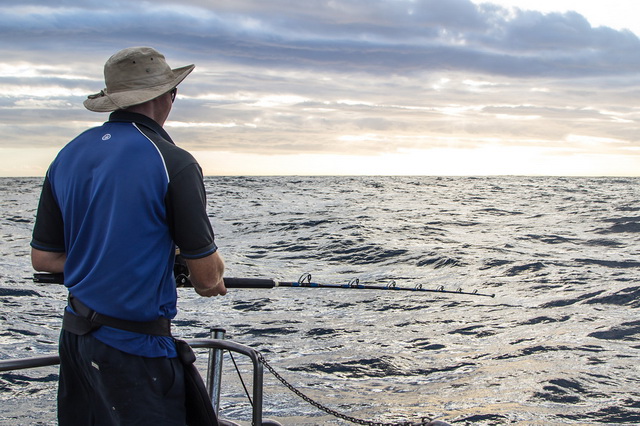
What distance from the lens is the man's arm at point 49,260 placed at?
278 centimetres

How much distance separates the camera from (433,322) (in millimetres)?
11922

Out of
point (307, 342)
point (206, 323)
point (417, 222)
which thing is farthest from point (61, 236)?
point (417, 222)

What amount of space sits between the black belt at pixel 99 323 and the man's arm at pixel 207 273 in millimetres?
182

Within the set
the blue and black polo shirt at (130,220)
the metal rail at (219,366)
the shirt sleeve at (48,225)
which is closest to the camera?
the blue and black polo shirt at (130,220)

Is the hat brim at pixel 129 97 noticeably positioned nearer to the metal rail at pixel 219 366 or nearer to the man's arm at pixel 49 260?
the man's arm at pixel 49 260

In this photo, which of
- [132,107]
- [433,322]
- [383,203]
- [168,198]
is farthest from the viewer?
[383,203]

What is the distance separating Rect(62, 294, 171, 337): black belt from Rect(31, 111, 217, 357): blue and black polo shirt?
2 cm

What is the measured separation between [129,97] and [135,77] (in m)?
0.11

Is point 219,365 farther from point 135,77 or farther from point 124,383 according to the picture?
point 135,77

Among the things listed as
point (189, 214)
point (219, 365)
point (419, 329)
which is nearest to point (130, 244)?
point (189, 214)

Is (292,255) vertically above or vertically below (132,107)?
below

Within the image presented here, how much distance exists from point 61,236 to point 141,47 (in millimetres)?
837

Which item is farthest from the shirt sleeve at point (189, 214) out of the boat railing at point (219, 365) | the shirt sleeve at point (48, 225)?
the boat railing at point (219, 365)

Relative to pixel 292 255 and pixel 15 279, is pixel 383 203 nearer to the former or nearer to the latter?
pixel 292 255
